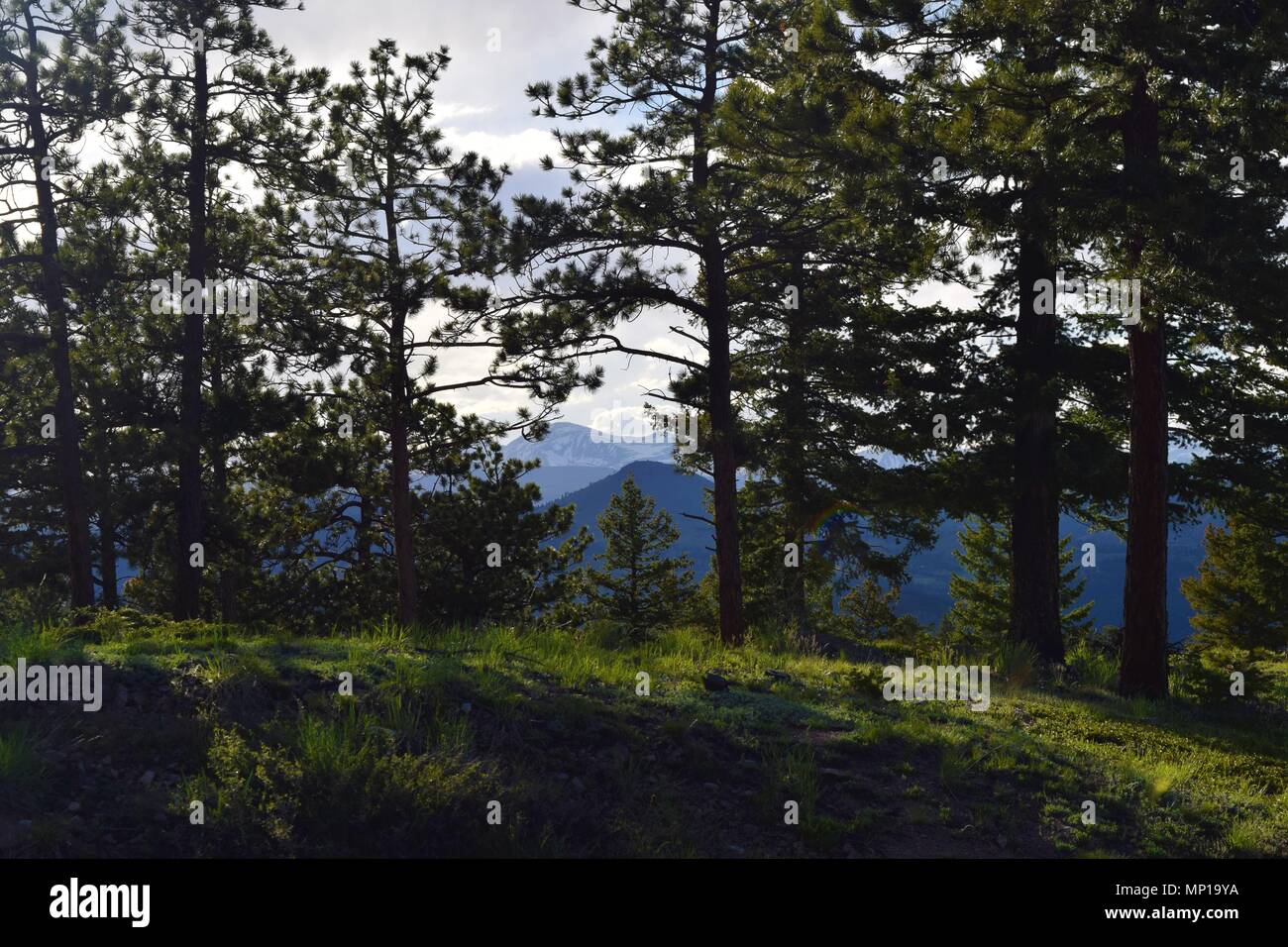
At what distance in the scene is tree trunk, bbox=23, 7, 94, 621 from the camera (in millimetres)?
15594

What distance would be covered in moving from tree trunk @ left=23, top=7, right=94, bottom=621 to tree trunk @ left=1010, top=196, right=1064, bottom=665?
54.5 ft

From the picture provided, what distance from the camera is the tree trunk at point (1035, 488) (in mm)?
14758

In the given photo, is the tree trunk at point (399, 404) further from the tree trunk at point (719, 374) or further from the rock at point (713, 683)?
the rock at point (713, 683)

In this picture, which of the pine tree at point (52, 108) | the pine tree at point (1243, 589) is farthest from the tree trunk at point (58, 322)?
the pine tree at point (1243, 589)

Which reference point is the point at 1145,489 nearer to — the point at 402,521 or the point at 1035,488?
the point at 1035,488

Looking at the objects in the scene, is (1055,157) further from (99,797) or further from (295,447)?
(295,447)

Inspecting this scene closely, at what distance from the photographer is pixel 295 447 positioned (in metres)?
20.7

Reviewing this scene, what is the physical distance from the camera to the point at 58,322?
16.0 metres

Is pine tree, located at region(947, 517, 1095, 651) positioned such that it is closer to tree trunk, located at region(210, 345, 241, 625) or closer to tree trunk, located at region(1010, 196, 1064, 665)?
tree trunk, located at region(1010, 196, 1064, 665)

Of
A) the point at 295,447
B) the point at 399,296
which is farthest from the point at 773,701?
the point at 295,447

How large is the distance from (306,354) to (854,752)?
14088 millimetres

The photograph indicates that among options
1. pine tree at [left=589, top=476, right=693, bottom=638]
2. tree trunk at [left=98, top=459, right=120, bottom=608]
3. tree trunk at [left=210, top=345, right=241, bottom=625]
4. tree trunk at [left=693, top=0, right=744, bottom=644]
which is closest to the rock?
tree trunk at [left=693, top=0, right=744, bottom=644]

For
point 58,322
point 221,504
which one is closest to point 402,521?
point 58,322

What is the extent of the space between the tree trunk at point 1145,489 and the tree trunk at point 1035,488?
2313 mm
